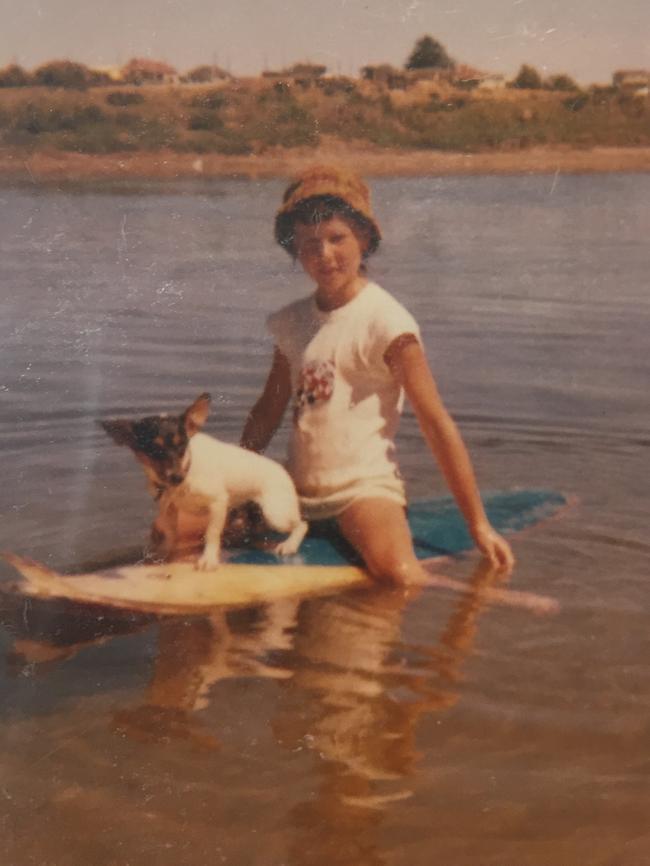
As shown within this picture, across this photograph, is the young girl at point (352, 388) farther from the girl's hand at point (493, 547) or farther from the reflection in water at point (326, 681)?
the reflection in water at point (326, 681)

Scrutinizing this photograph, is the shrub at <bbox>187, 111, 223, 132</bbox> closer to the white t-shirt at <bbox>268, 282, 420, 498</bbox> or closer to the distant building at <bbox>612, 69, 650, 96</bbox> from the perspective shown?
the white t-shirt at <bbox>268, 282, 420, 498</bbox>

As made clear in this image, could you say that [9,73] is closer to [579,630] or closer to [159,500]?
[159,500]

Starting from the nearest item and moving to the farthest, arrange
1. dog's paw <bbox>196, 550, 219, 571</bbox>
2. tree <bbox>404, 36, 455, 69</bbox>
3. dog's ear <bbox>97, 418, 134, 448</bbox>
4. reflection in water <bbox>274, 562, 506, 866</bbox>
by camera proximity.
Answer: reflection in water <bbox>274, 562, 506, 866</bbox> < dog's ear <bbox>97, 418, 134, 448</bbox> < dog's paw <bbox>196, 550, 219, 571</bbox> < tree <bbox>404, 36, 455, 69</bbox>

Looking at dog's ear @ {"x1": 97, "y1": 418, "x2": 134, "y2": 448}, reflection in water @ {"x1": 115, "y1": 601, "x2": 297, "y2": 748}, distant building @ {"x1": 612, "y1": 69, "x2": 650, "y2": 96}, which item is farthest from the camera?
distant building @ {"x1": 612, "y1": 69, "x2": 650, "y2": 96}

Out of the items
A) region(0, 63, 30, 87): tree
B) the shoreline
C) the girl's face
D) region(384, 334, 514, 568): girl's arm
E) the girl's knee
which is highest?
region(0, 63, 30, 87): tree

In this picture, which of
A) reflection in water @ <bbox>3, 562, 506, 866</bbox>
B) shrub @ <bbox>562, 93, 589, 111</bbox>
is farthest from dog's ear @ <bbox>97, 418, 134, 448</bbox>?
shrub @ <bbox>562, 93, 589, 111</bbox>

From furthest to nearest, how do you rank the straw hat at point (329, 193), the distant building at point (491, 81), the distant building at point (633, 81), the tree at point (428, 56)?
1. the distant building at point (633, 81)
2. the distant building at point (491, 81)
3. the tree at point (428, 56)
4. the straw hat at point (329, 193)

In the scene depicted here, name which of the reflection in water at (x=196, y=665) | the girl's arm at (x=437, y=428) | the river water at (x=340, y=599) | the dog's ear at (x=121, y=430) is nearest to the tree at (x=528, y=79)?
the river water at (x=340, y=599)
